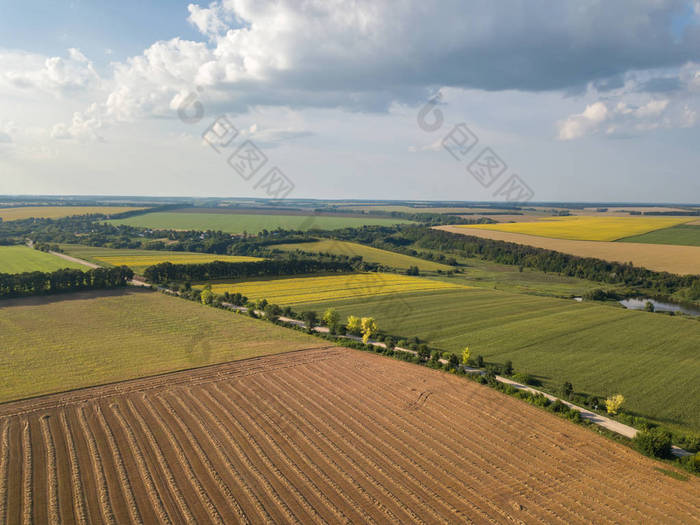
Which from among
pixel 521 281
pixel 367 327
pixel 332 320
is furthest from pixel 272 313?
pixel 521 281

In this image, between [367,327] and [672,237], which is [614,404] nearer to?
[367,327]

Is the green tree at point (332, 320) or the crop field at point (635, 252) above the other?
the crop field at point (635, 252)

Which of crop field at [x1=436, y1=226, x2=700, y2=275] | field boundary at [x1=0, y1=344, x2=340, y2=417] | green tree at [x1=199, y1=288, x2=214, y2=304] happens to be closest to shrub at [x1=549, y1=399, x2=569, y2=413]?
field boundary at [x1=0, y1=344, x2=340, y2=417]

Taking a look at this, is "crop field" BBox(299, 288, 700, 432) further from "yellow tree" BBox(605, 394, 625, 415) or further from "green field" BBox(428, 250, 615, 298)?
"green field" BBox(428, 250, 615, 298)

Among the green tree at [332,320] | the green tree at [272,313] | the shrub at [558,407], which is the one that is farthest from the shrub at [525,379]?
the green tree at [272,313]

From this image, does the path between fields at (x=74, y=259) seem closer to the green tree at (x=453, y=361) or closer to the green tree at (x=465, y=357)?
the green tree at (x=453, y=361)

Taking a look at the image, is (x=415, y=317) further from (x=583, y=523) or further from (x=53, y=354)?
(x=53, y=354)
